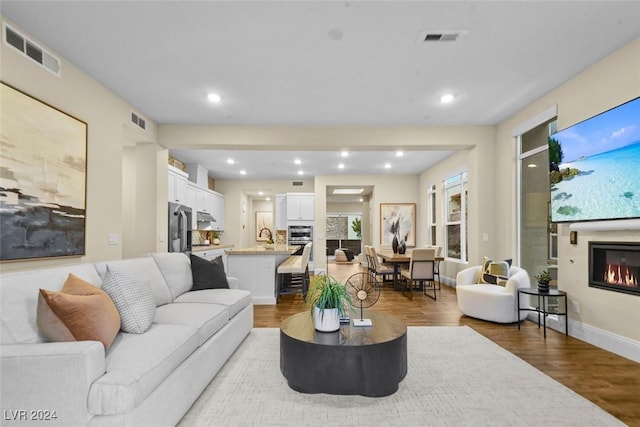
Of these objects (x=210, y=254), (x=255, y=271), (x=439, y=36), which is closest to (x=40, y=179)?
(x=255, y=271)

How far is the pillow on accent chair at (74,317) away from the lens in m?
1.73

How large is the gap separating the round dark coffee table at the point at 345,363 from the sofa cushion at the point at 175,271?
1.57m

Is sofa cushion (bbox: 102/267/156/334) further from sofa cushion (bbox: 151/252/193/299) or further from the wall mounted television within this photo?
the wall mounted television

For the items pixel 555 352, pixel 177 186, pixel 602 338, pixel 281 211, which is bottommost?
pixel 555 352

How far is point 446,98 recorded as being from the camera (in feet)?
13.8

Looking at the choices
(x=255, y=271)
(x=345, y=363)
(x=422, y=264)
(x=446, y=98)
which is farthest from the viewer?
(x=422, y=264)

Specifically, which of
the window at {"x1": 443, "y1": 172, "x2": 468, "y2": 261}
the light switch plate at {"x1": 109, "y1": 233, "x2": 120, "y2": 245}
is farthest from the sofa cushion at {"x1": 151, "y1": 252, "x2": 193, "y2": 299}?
the window at {"x1": 443, "y1": 172, "x2": 468, "y2": 261}

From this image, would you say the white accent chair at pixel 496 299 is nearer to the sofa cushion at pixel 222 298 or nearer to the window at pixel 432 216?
the sofa cushion at pixel 222 298

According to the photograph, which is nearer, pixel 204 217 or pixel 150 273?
pixel 150 273

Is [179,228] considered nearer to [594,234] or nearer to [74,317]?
[74,317]

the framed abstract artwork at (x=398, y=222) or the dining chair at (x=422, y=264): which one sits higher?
the framed abstract artwork at (x=398, y=222)

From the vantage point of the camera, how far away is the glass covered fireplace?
3031 mm

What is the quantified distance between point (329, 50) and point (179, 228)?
14.8 ft

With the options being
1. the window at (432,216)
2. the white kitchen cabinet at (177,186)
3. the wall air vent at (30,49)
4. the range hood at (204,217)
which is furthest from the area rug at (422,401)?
the window at (432,216)
